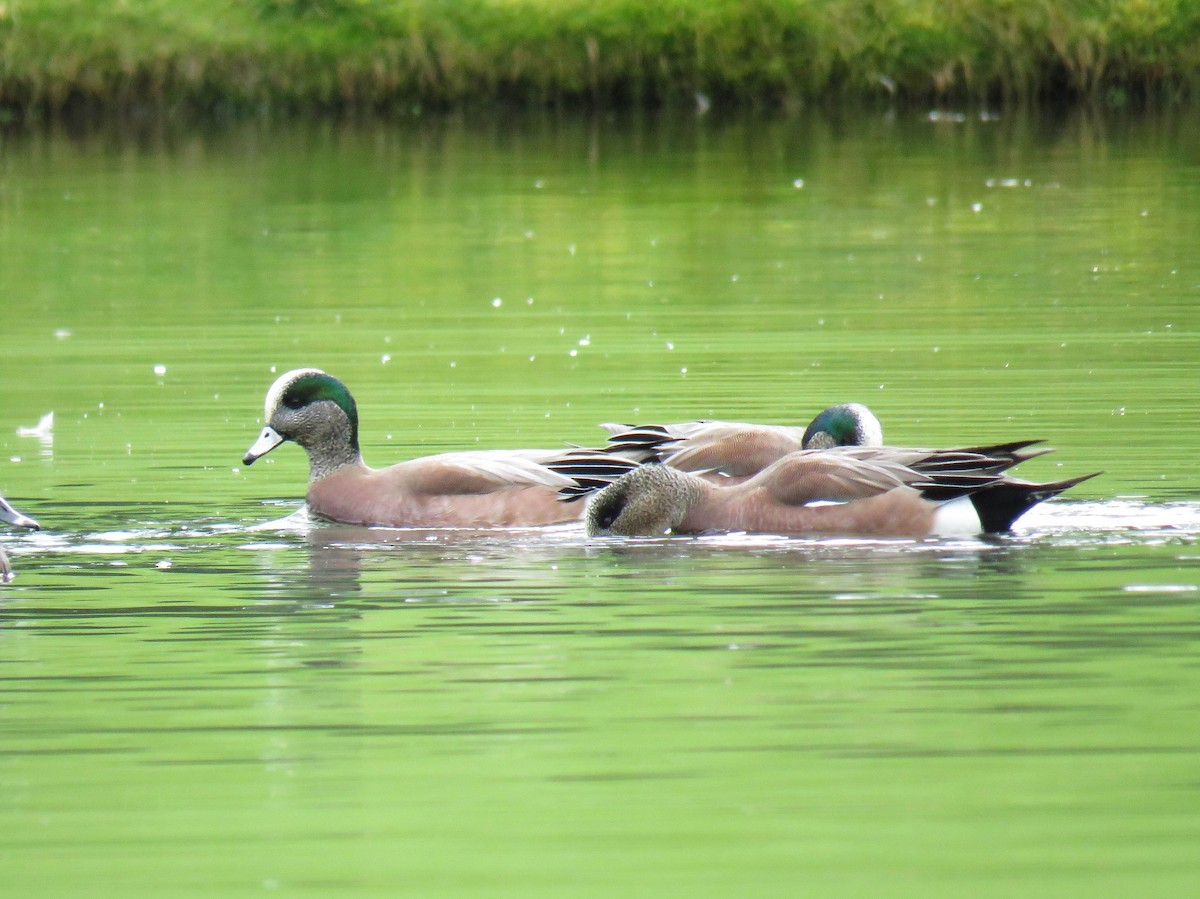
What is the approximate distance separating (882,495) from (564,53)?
29.5 meters

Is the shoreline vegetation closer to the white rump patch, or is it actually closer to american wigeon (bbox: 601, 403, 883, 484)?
american wigeon (bbox: 601, 403, 883, 484)

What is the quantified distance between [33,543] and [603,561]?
6.71 feet

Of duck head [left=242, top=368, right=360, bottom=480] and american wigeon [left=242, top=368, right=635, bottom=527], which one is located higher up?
duck head [left=242, top=368, right=360, bottom=480]

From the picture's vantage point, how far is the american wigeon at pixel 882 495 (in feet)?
29.1

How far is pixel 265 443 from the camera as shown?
33.7 ft

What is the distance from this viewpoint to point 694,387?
1295 cm

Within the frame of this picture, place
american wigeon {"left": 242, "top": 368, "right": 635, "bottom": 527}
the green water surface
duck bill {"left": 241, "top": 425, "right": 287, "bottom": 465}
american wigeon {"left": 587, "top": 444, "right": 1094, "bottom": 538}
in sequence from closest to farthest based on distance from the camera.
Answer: the green water surface
american wigeon {"left": 587, "top": 444, "right": 1094, "bottom": 538}
american wigeon {"left": 242, "top": 368, "right": 635, "bottom": 527}
duck bill {"left": 241, "top": 425, "right": 287, "bottom": 465}

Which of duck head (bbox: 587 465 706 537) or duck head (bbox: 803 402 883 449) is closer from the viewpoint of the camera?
duck head (bbox: 587 465 706 537)

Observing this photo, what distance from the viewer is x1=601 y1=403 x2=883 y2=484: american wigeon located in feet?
32.6

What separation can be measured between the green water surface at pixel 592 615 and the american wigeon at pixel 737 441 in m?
0.83

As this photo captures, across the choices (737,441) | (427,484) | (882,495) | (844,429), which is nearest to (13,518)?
(427,484)

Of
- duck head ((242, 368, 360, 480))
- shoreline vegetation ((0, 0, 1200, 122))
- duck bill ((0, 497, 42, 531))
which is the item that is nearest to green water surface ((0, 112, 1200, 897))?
duck bill ((0, 497, 42, 531))

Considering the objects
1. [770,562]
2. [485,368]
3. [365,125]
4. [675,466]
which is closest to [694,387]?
[485,368]

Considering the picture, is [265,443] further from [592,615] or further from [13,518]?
[592,615]
